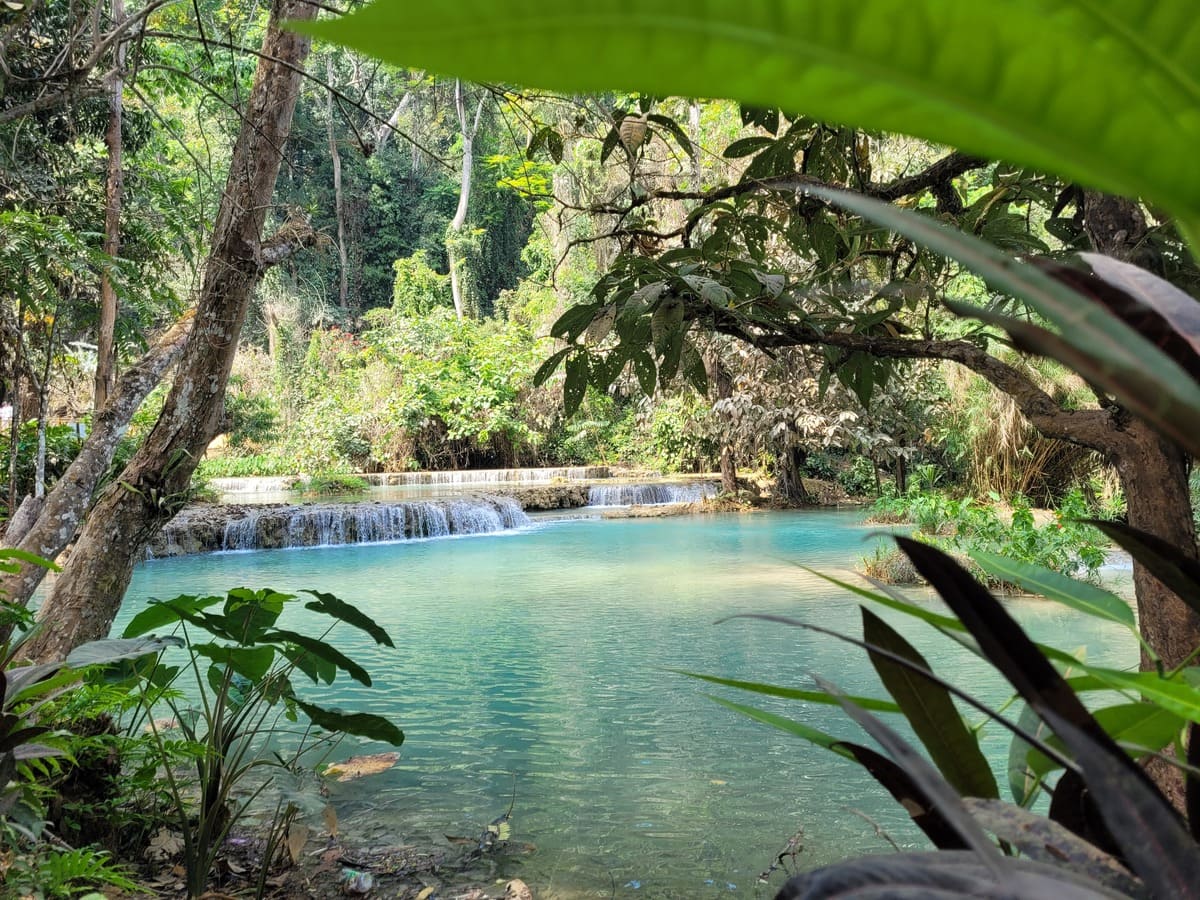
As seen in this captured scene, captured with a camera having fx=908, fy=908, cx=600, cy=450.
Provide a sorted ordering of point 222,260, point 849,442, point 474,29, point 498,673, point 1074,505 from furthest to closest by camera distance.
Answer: point 849,442 → point 1074,505 → point 498,673 → point 222,260 → point 474,29

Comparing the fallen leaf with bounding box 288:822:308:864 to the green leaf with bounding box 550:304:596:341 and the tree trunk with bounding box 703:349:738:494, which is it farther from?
the tree trunk with bounding box 703:349:738:494

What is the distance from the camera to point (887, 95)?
0.74 feet

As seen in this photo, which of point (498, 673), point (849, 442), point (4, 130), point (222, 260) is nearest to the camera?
point (222, 260)

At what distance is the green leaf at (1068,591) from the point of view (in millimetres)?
474

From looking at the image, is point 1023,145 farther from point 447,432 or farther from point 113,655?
point 447,432

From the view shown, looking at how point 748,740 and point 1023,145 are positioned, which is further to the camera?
point 748,740

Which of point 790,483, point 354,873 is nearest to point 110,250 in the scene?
point 354,873

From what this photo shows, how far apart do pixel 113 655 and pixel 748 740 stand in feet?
8.14

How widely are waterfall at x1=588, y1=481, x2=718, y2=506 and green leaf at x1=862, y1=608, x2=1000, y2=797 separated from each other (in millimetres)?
13033

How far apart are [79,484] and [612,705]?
2293 mm

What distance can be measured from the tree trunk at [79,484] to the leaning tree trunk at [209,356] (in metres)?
0.19

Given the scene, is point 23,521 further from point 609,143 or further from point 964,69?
point 964,69

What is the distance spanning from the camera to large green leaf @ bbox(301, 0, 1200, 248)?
21cm

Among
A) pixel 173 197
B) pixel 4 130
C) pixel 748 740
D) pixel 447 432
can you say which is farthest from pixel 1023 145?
pixel 447 432
